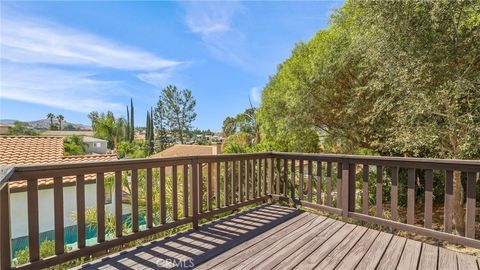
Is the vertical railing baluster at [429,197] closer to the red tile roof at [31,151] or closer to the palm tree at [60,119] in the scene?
the red tile roof at [31,151]

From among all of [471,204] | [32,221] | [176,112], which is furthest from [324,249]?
[176,112]

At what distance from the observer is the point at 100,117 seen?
140 ft

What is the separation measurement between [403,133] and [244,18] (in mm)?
6631

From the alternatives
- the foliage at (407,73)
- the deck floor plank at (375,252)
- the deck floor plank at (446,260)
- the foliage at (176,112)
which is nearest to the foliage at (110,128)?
the foliage at (176,112)

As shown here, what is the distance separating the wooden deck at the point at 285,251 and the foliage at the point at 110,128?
41.8 m

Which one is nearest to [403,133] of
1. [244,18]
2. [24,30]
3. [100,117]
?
[244,18]

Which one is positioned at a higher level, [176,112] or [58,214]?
[176,112]

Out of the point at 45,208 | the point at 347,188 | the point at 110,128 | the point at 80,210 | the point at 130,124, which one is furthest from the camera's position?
the point at 110,128

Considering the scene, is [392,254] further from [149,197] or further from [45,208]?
[45,208]

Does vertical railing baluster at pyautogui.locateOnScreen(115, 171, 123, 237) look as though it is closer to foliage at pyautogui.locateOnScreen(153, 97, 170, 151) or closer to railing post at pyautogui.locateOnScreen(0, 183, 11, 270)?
railing post at pyautogui.locateOnScreen(0, 183, 11, 270)

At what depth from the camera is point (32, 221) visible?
1.95 m

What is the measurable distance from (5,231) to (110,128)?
43525 mm

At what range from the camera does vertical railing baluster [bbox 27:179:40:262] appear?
1940 mm

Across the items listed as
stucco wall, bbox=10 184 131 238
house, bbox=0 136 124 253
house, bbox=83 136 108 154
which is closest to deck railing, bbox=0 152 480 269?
stucco wall, bbox=10 184 131 238
